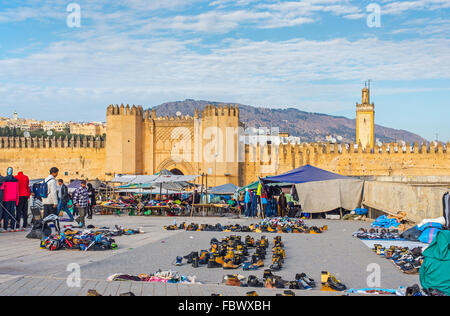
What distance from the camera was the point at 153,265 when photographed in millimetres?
7512

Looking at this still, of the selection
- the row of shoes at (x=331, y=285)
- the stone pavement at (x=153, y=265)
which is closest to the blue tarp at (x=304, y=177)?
the stone pavement at (x=153, y=265)

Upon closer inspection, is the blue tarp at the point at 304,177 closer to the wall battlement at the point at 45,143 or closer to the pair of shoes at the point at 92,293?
the pair of shoes at the point at 92,293

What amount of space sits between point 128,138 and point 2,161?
36.2 ft

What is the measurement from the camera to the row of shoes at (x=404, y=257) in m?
7.27

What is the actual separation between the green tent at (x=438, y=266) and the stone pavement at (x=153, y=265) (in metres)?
0.61

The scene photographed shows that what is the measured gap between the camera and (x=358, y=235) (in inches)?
454

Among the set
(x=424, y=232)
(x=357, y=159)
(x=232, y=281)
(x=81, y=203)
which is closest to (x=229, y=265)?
(x=232, y=281)

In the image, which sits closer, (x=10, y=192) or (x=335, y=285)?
(x=335, y=285)

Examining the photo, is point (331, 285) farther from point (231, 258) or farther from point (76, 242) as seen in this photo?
point (76, 242)

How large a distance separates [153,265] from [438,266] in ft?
12.4

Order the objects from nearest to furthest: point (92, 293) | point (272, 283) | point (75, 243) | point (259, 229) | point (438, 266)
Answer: point (92, 293)
point (438, 266)
point (272, 283)
point (75, 243)
point (259, 229)

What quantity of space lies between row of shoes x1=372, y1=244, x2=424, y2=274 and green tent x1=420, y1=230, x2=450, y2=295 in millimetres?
1394

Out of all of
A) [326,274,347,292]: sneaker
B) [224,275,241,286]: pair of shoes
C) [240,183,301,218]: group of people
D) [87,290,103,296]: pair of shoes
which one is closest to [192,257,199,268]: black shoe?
[224,275,241,286]: pair of shoes
